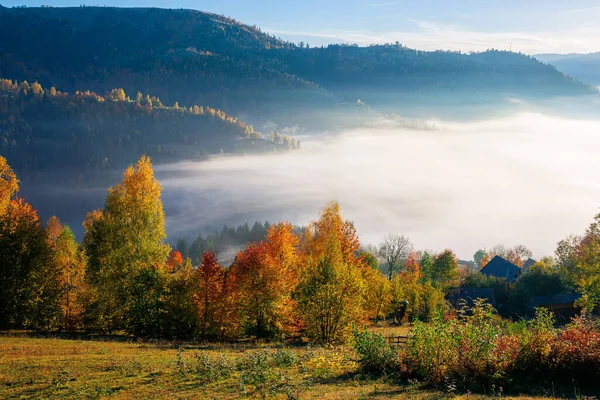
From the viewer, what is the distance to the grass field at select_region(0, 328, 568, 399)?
1534 centimetres

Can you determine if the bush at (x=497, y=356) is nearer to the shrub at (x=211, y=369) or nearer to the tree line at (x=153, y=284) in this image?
the shrub at (x=211, y=369)

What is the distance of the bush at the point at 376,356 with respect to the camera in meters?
Answer: 18.0

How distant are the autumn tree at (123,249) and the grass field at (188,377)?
12.9 meters

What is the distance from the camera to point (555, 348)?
16438mm

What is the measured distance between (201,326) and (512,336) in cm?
2622

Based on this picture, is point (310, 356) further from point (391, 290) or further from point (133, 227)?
point (391, 290)

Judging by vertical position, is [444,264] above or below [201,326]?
below

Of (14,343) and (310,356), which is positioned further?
(14,343)

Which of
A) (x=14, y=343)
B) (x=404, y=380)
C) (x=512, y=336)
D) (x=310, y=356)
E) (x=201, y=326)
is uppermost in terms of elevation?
(x=512, y=336)

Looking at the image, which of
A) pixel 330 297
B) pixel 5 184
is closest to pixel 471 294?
pixel 330 297

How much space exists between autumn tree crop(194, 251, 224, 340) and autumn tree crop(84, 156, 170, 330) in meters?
3.92

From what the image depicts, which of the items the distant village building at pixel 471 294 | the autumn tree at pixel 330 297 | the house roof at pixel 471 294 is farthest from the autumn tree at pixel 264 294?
the house roof at pixel 471 294

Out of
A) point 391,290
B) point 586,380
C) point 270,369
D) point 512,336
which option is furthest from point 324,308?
point 391,290

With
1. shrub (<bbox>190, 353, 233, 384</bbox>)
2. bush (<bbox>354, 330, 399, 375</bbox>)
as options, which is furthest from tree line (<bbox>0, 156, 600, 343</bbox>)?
shrub (<bbox>190, 353, 233, 384</bbox>)
